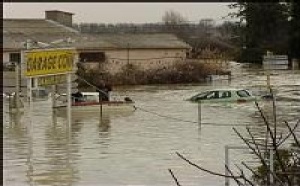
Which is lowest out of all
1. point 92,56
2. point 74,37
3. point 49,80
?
point 49,80

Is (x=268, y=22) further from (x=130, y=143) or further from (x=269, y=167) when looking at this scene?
(x=269, y=167)

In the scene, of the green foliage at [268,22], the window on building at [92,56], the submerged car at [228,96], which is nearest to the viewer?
the green foliage at [268,22]

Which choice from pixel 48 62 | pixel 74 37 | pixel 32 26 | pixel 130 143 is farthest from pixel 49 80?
pixel 32 26

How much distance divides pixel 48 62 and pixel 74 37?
135ft

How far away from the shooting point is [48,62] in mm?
23125

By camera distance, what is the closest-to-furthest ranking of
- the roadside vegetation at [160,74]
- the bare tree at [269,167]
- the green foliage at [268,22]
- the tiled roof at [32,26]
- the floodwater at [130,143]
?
the bare tree at [269,167] → the floodwater at [130,143] → the green foliage at [268,22] → the roadside vegetation at [160,74] → the tiled roof at [32,26]

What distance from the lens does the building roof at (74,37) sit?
62.2 meters

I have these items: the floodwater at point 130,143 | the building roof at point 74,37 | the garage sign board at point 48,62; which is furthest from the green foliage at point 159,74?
the garage sign board at point 48,62

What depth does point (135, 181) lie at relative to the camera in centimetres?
1426

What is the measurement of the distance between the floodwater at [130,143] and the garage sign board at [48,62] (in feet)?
4.98

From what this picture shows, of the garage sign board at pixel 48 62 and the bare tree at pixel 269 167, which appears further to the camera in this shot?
the garage sign board at pixel 48 62

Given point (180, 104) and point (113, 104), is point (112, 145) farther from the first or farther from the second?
point (180, 104)

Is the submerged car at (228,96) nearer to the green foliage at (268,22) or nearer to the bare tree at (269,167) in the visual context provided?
the green foliage at (268,22)

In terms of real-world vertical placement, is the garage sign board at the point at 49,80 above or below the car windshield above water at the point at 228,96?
above
